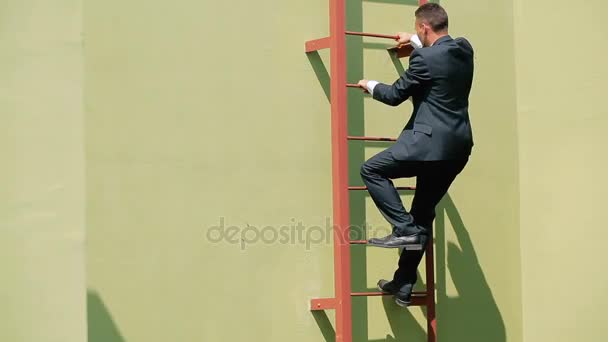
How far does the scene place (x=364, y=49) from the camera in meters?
5.57

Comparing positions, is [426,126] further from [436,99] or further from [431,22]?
[431,22]

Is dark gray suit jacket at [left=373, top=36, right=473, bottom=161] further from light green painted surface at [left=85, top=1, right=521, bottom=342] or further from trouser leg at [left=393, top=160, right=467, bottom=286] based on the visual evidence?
light green painted surface at [left=85, top=1, right=521, bottom=342]

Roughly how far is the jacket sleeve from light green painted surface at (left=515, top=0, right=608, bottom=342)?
1.22 meters

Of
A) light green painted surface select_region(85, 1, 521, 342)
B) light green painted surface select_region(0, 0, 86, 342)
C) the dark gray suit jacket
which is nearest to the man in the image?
the dark gray suit jacket

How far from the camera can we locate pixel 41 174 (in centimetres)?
403

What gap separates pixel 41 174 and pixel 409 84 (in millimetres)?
1915

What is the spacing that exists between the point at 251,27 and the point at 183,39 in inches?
15.6

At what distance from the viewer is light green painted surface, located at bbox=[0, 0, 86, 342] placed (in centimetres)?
395

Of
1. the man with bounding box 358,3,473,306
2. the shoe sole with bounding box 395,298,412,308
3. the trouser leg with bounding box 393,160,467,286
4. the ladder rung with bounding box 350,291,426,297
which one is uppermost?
the man with bounding box 358,3,473,306

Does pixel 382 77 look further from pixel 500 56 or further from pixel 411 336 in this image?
pixel 411 336

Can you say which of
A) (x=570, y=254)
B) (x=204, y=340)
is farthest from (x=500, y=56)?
(x=204, y=340)

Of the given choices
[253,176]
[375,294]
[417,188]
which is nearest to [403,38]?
[417,188]

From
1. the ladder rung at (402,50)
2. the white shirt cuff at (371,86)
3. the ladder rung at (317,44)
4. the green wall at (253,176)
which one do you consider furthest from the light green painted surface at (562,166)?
the ladder rung at (317,44)

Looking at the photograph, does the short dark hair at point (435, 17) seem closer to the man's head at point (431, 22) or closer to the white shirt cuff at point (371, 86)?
the man's head at point (431, 22)
